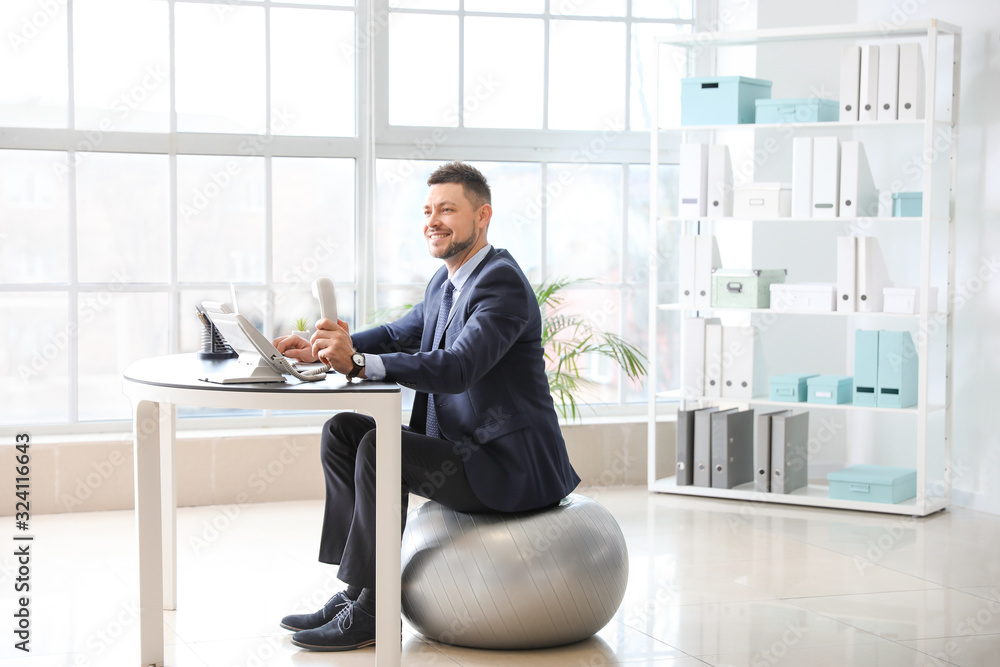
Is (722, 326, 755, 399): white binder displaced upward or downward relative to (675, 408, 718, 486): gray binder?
upward

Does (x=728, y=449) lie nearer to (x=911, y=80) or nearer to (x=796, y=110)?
(x=796, y=110)

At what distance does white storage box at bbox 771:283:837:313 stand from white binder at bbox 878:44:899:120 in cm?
74

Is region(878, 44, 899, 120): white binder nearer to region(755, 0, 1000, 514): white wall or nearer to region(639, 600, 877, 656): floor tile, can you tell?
region(755, 0, 1000, 514): white wall

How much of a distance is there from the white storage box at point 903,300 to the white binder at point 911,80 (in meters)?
0.69

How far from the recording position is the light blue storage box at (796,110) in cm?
454

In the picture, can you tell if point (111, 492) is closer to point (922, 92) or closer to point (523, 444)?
point (523, 444)

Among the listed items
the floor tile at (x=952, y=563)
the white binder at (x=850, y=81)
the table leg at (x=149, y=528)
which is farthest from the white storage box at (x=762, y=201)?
the table leg at (x=149, y=528)

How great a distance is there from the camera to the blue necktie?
288 cm

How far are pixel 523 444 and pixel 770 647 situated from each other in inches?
33.6

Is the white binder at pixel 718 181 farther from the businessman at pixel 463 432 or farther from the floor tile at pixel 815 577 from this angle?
the businessman at pixel 463 432

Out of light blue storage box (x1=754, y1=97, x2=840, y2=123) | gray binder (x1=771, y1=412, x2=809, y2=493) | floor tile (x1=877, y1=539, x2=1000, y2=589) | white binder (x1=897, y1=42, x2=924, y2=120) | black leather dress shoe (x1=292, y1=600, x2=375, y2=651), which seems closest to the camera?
black leather dress shoe (x1=292, y1=600, x2=375, y2=651)

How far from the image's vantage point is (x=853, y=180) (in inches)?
174

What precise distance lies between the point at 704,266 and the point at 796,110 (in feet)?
2.49

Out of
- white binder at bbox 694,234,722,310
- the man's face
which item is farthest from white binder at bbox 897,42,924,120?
the man's face
